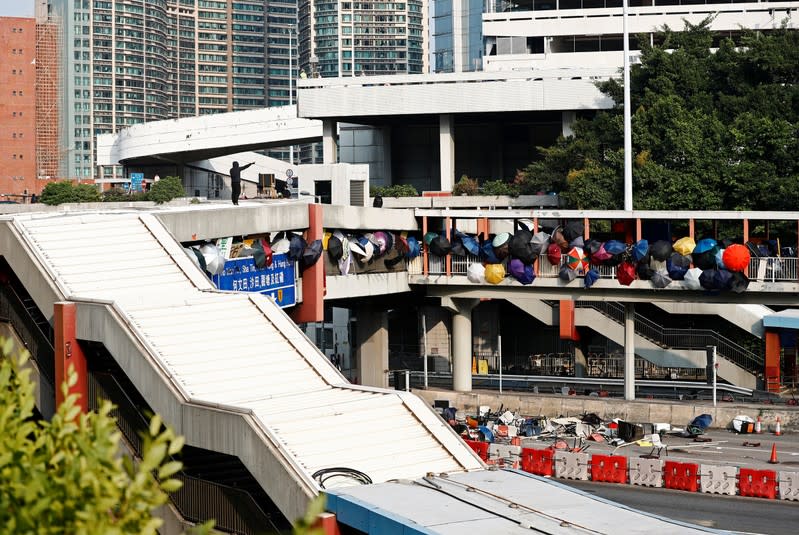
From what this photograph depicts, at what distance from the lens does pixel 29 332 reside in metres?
35.9

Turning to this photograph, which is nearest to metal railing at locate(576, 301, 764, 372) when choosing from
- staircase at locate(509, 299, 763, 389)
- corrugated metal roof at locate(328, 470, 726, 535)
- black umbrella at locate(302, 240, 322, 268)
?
staircase at locate(509, 299, 763, 389)

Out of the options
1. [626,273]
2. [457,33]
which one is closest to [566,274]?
[626,273]

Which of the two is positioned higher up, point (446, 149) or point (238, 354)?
point (446, 149)

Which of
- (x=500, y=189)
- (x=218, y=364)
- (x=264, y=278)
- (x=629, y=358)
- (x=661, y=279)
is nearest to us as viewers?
(x=218, y=364)

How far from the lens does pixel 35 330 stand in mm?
35812

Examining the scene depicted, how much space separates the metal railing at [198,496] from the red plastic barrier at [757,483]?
1728 cm

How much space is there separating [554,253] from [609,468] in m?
14.5

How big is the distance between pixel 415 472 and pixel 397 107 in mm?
64986

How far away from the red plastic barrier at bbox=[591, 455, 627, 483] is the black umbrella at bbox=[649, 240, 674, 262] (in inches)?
498

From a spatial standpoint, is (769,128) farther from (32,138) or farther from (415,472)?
(32,138)

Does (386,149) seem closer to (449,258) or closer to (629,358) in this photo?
(449,258)

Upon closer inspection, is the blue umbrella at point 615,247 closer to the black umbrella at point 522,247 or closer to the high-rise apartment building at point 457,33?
the black umbrella at point 522,247

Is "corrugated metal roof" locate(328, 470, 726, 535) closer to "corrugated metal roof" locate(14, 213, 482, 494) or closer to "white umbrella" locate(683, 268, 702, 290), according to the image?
"corrugated metal roof" locate(14, 213, 482, 494)

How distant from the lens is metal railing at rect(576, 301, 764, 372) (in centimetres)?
6462
